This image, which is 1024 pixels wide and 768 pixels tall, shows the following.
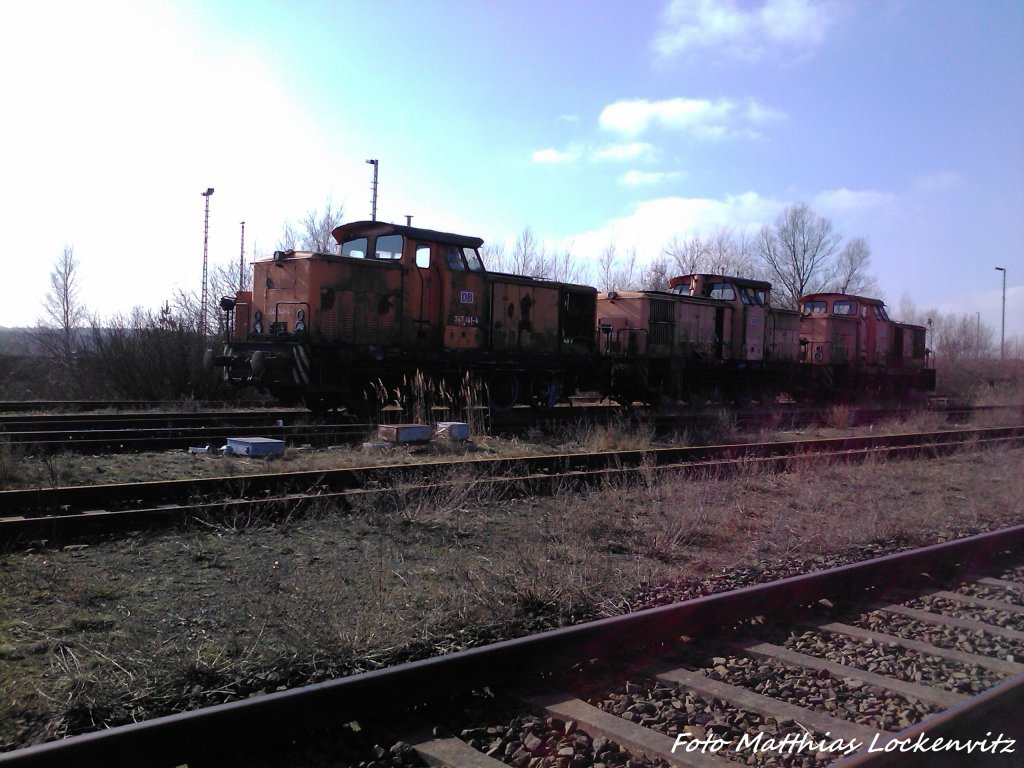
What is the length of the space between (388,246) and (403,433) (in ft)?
15.1

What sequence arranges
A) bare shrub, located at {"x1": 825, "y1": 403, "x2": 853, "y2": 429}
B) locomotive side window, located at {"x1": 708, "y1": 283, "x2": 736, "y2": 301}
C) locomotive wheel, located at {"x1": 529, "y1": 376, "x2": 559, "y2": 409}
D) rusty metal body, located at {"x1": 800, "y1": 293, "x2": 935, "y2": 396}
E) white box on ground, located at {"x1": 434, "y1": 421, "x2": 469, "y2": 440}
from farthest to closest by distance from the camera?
1. rusty metal body, located at {"x1": 800, "y1": 293, "x2": 935, "y2": 396}
2. locomotive side window, located at {"x1": 708, "y1": 283, "x2": 736, "y2": 301}
3. bare shrub, located at {"x1": 825, "y1": 403, "x2": 853, "y2": 429}
4. locomotive wheel, located at {"x1": 529, "y1": 376, "x2": 559, "y2": 409}
5. white box on ground, located at {"x1": 434, "y1": 421, "x2": 469, "y2": 440}

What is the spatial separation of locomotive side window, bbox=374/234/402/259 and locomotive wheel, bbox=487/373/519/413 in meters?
3.28

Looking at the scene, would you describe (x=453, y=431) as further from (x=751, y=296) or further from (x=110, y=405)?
(x=751, y=296)

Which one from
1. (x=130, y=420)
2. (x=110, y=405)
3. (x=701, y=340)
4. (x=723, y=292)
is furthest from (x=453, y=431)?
(x=723, y=292)

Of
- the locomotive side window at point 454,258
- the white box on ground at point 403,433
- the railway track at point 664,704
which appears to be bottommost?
the railway track at point 664,704

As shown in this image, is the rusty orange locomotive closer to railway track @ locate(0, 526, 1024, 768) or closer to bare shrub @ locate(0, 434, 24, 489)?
bare shrub @ locate(0, 434, 24, 489)

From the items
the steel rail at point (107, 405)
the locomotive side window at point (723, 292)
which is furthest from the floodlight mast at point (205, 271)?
the locomotive side window at point (723, 292)

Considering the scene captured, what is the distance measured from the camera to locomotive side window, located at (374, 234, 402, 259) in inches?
568

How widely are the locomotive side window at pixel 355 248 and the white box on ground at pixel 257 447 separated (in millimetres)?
5160

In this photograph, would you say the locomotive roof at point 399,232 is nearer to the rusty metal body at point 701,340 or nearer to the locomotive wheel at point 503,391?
the locomotive wheel at point 503,391

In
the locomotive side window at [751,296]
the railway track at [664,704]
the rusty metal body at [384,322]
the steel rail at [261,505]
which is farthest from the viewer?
the locomotive side window at [751,296]

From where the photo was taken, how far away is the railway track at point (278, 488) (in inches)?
248

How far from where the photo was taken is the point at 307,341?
43.1ft

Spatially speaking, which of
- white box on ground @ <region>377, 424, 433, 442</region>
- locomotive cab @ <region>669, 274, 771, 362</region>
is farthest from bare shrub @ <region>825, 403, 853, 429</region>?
white box on ground @ <region>377, 424, 433, 442</region>
